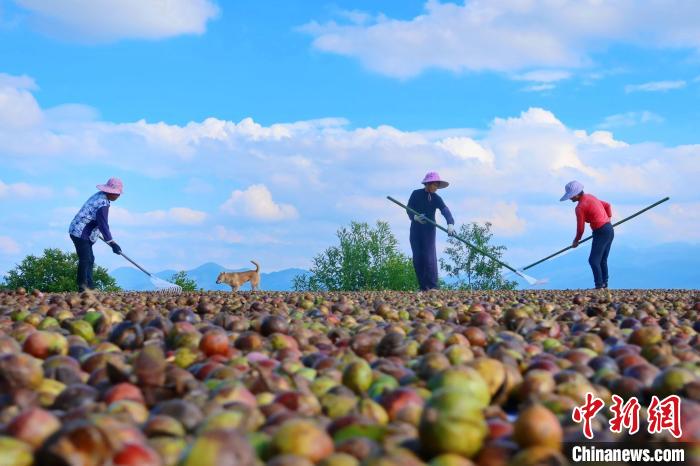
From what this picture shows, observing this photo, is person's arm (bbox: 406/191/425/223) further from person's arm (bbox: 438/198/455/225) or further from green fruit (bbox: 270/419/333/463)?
green fruit (bbox: 270/419/333/463)

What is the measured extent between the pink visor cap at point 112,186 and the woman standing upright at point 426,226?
6.38 meters

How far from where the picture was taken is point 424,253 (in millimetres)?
17297

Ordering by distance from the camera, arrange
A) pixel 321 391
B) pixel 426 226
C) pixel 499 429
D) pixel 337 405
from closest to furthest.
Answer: pixel 499 429, pixel 337 405, pixel 321 391, pixel 426 226

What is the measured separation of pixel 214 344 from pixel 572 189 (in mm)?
13851

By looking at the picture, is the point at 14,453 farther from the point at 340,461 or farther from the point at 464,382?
the point at 464,382

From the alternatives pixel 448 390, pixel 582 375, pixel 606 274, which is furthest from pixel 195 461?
pixel 606 274

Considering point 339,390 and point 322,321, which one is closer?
point 339,390

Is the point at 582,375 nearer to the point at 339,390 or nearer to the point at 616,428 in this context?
the point at 616,428

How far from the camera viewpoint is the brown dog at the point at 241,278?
26.8 meters

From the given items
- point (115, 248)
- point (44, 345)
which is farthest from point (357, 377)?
point (115, 248)

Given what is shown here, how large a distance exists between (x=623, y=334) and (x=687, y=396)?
2.05m

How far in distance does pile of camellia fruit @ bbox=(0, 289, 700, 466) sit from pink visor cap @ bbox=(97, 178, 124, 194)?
9.27 m

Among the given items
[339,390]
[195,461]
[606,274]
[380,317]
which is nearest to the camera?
[195,461]

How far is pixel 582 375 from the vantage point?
333 centimetres
